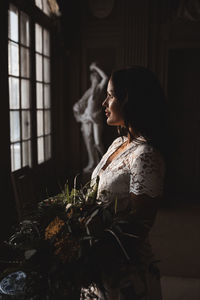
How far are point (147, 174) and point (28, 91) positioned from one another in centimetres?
315

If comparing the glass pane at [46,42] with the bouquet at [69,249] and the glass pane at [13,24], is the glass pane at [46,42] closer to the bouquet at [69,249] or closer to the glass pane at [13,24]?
the glass pane at [13,24]

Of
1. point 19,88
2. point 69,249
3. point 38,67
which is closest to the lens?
point 69,249

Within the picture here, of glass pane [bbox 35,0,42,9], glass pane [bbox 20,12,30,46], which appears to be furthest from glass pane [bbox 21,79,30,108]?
glass pane [bbox 35,0,42,9]

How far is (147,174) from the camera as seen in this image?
1.24 meters

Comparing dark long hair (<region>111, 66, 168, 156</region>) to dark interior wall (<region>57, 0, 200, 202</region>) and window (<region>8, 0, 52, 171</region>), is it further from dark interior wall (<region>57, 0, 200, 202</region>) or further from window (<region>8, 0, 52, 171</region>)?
dark interior wall (<region>57, 0, 200, 202</region>)

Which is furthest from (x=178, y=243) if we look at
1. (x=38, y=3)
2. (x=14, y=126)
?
(x=38, y=3)

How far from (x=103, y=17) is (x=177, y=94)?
172 cm

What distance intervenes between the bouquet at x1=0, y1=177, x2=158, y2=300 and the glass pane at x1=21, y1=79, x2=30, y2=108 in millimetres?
3074

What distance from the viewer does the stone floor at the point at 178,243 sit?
3.00 m

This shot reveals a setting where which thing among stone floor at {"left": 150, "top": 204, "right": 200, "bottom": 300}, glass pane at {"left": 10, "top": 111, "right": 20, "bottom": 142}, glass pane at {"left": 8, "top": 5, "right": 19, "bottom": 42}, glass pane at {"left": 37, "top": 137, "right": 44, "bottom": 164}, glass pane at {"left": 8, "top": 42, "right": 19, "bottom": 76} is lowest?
stone floor at {"left": 150, "top": 204, "right": 200, "bottom": 300}

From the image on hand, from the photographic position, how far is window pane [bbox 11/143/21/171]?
3.55 meters

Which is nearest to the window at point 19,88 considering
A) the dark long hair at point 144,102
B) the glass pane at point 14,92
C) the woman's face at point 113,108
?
the glass pane at point 14,92

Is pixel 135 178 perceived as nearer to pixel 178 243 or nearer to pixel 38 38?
pixel 178 243

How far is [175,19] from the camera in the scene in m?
5.11
